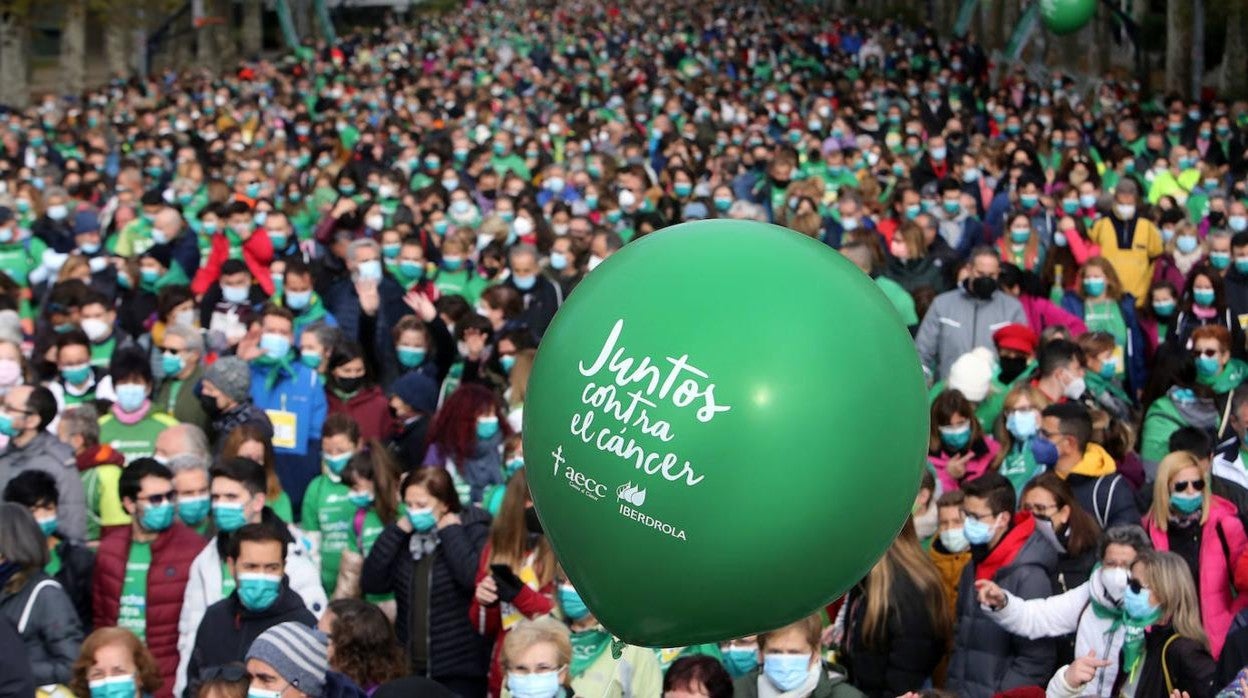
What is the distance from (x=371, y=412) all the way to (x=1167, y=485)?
14.3 feet

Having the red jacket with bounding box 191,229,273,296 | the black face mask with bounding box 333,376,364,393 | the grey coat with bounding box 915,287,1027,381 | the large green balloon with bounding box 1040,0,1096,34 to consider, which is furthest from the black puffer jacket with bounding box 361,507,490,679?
the large green balloon with bounding box 1040,0,1096,34

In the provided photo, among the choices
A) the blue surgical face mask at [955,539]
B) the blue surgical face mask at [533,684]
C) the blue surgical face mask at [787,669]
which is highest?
the blue surgical face mask at [955,539]

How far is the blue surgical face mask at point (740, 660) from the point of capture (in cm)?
629

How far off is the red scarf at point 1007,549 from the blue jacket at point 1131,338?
4783mm

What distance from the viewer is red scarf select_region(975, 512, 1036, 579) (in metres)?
6.86

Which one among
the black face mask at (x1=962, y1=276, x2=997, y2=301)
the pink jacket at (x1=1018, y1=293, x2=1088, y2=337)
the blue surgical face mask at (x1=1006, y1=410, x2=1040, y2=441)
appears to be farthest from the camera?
the pink jacket at (x1=1018, y1=293, x2=1088, y2=337)

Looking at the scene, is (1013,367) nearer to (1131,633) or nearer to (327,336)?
(327,336)

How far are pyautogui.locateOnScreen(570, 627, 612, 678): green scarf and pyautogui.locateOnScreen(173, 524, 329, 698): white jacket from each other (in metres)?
1.19

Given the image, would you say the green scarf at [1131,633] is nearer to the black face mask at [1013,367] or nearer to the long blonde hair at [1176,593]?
the long blonde hair at [1176,593]

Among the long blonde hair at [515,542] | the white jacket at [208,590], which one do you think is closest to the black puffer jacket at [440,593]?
the long blonde hair at [515,542]

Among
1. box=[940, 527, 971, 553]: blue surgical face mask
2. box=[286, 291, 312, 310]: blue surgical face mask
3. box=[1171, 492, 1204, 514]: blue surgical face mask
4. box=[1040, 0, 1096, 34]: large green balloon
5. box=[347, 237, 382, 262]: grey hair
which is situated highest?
box=[1040, 0, 1096, 34]: large green balloon

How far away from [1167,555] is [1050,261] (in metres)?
6.53

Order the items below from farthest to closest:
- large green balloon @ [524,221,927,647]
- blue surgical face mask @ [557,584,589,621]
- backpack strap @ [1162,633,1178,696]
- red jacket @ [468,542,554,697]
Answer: red jacket @ [468,542,554,697] → blue surgical face mask @ [557,584,589,621] → backpack strap @ [1162,633,1178,696] → large green balloon @ [524,221,927,647]

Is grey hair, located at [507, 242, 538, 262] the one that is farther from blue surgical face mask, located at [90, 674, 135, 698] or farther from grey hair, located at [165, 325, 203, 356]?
blue surgical face mask, located at [90, 674, 135, 698]
